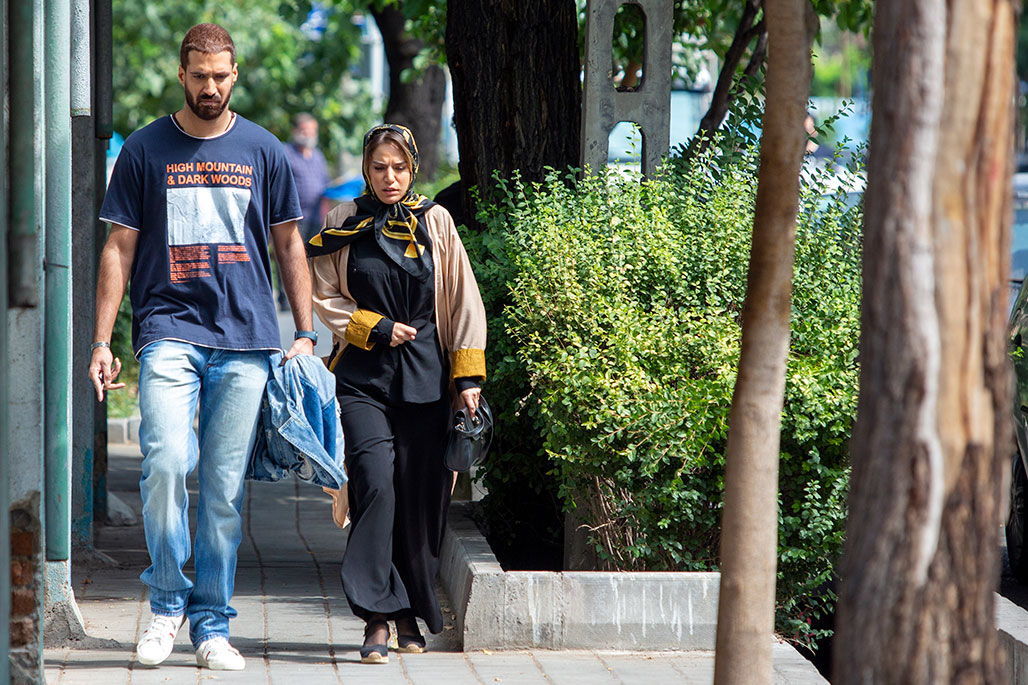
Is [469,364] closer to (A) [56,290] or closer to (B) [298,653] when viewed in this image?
(B) [298,653]

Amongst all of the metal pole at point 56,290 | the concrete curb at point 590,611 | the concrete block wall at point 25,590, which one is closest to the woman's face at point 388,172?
the metal pole at point 56,290

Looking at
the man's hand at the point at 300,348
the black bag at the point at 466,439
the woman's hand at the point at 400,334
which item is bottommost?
the black bag at the point at 466,439

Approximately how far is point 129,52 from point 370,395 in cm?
2067

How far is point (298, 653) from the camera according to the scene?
515 cm

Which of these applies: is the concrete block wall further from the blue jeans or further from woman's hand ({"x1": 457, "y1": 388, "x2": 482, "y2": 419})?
woman's hand ({"x1": 457, "y1": 388, "x2": 482, "y2": 419})

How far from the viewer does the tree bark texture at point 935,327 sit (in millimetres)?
2592

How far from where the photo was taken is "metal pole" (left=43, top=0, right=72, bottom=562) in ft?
16.4

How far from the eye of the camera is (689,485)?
535 cm

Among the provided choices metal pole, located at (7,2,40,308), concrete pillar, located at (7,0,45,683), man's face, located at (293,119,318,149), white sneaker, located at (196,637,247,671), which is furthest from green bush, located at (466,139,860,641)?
man's face, located at (293,119,318,149)

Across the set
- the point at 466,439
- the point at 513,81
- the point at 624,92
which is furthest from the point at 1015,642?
the point at 513,81

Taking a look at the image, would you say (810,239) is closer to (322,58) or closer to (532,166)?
(532,166)

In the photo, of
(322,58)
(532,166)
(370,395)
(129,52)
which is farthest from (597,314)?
(129,52)

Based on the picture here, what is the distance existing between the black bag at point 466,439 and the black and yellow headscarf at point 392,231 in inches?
20.4

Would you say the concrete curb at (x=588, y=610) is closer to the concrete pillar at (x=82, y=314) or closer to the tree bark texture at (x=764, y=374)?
the tree bark texture at (x=764, y=374)
